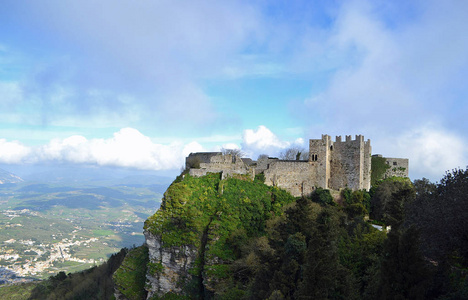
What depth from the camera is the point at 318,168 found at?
3647 cm

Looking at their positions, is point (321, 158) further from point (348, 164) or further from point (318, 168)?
point (348, 164)

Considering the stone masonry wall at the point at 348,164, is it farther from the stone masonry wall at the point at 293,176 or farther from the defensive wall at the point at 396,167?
the defensive wall at the point at 396,167

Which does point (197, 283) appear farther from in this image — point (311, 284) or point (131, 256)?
point (311, 284)

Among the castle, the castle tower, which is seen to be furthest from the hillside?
the castle tower

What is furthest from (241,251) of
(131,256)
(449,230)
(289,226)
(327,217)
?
(449,230)

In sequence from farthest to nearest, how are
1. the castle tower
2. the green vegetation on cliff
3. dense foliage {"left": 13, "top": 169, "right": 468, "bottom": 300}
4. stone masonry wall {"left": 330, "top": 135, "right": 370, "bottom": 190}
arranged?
1. the castle tower
2. stone masonry wall {"left": 330, "top": 135, "right": 370, "bottom": 190}
3. the green vegetation on cliff
4. dense foliage {"left": 13, "top": 169, "right": 468, "bottom": 300}

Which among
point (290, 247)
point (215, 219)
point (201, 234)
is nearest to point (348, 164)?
point (215, 219)

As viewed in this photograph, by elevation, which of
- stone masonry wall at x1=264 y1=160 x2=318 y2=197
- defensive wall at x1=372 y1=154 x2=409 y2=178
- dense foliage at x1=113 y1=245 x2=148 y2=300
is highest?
defensive wall at x1=372 y1=154 x2=409 y2=178

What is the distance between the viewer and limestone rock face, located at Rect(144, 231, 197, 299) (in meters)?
32.4

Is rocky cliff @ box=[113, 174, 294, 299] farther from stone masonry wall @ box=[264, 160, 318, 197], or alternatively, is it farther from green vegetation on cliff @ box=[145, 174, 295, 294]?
stone masonry wall @ box=[264, 160, 318, 197]

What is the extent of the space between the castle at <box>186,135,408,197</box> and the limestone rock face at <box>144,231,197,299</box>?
8993mm

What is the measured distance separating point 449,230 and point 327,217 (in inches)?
350

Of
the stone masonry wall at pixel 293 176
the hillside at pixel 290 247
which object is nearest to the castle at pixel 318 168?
the stone masonry wall at pixel 293 176

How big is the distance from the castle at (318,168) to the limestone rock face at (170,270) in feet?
29.5
